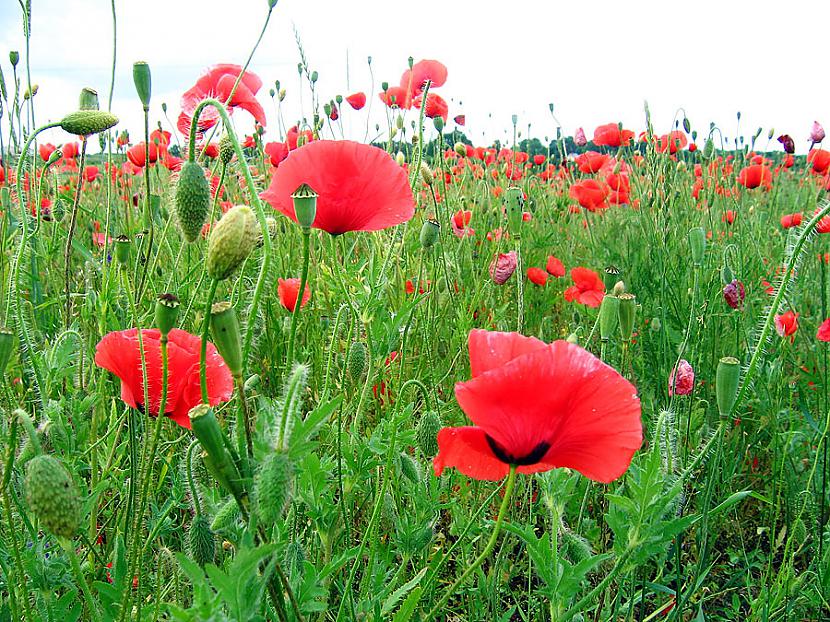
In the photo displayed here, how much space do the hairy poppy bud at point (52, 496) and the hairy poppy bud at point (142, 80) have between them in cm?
84

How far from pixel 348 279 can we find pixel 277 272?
1038mm

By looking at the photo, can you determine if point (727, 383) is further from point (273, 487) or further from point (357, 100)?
point (357, 100)

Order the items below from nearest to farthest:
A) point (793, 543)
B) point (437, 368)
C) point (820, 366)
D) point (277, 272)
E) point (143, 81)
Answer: point (143, 81) → point (793, 543) → point (437, 368) → point (277, 272) → point (820, 366)

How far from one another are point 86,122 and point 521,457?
0.87 meters

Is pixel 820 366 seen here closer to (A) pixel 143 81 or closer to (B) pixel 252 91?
(B) pixel 252 91

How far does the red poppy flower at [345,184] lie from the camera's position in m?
1.14

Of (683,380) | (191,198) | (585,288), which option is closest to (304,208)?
(191,198)

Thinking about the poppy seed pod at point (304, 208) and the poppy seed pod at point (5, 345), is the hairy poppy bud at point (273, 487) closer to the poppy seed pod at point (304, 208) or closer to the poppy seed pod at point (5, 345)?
the poppy seed pod at point (304, 208)

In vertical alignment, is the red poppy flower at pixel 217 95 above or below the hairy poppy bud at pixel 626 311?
above

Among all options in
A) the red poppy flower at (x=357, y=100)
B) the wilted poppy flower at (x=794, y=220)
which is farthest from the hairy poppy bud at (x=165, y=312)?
the wilted poppy flower at (x=794, y=220)

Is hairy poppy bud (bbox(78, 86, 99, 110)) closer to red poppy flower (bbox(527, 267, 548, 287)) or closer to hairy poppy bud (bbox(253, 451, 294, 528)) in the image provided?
hairy poppy bud (bbox(253, 451, 294, 528))

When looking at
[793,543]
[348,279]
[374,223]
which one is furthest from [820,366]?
[374,223]

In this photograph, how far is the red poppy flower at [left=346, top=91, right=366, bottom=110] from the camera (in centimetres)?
357

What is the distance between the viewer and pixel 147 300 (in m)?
2.32
